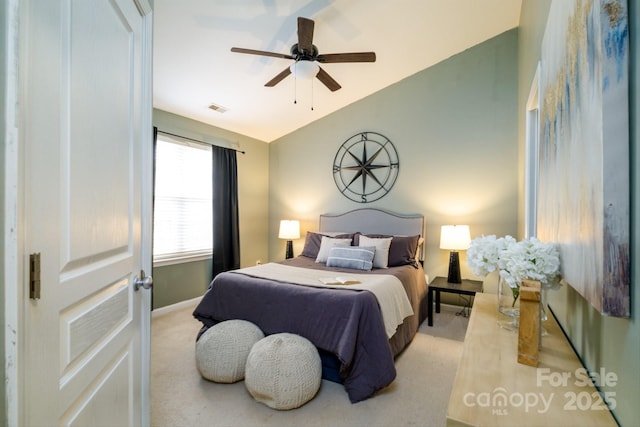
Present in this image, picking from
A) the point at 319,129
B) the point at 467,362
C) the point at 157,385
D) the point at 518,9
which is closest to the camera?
the point at 467,362

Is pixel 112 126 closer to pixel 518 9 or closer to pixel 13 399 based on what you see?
pixel 13 399

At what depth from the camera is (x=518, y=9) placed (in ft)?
10.1

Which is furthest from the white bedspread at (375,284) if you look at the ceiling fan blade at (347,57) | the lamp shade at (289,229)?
the ceiling fan blade at (347,57)

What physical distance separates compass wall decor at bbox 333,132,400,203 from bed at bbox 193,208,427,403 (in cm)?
72

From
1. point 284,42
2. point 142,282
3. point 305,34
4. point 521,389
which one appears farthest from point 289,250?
point 521,389

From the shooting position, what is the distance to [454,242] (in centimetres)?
344

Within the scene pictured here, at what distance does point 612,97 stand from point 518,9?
3377 millimetres

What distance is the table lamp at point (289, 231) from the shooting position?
4711 mm

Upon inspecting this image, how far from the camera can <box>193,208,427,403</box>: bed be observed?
6.89 ft

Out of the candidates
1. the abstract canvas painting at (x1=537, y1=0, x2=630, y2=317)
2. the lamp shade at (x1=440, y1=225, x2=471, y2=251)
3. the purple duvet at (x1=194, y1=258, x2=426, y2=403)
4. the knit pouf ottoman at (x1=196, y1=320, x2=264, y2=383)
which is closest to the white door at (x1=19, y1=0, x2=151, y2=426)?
the knit pouf ottoman at (x1=196, y1=320, x2=264, y2=383)

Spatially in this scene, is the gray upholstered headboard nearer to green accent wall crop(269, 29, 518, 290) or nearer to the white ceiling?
green accent wall crop(269, 29, 518, 290)

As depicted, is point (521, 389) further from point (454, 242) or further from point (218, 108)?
point (218, 108)

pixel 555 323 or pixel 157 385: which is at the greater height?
pixel 555 323

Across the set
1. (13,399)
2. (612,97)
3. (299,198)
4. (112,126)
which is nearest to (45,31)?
(112,126)
